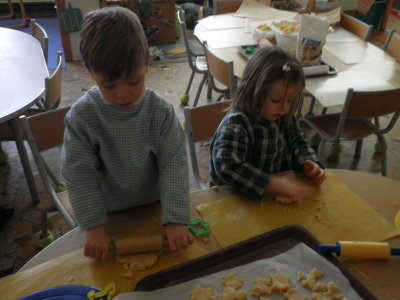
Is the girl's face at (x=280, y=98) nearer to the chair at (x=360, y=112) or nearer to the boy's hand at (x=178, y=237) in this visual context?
the boy's hand at (x=178, y=237)

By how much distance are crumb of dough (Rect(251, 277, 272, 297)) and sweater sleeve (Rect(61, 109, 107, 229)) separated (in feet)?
1.24

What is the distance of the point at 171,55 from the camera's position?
417cm

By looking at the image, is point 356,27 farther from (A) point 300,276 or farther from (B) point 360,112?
(A) point 300,276

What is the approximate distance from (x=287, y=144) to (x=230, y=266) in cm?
60

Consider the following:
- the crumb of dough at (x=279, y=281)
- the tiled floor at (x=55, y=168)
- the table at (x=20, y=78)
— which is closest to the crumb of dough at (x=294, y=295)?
the crumb of dough at (x=279, y=281)

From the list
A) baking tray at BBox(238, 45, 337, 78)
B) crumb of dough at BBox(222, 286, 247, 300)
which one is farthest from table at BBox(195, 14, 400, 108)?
crumb of dough at BBox(222, 286, 247, 300)

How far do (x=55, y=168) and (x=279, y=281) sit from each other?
1960 millimetres

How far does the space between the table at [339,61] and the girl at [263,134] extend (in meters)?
0.58

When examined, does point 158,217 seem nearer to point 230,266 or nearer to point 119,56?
point 230,266

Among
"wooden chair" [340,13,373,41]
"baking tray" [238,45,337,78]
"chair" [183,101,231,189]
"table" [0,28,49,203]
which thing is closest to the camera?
"chair" [183,101,231,189]

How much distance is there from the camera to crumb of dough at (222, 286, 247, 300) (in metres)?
0.75

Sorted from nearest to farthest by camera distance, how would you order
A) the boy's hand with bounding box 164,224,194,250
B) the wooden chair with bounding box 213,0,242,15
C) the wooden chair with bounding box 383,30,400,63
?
the boy's hand with bounding box 164,224,194,250, the wooden chair with bounding box 383,30,400,63, the wooden chair with bounding box 213,0,242,15

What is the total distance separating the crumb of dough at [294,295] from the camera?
2.50 ft

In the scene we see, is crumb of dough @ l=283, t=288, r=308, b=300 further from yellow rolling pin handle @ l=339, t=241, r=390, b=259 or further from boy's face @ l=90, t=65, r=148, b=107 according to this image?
boy's face @ l=90, t=65, r=148, b=107
